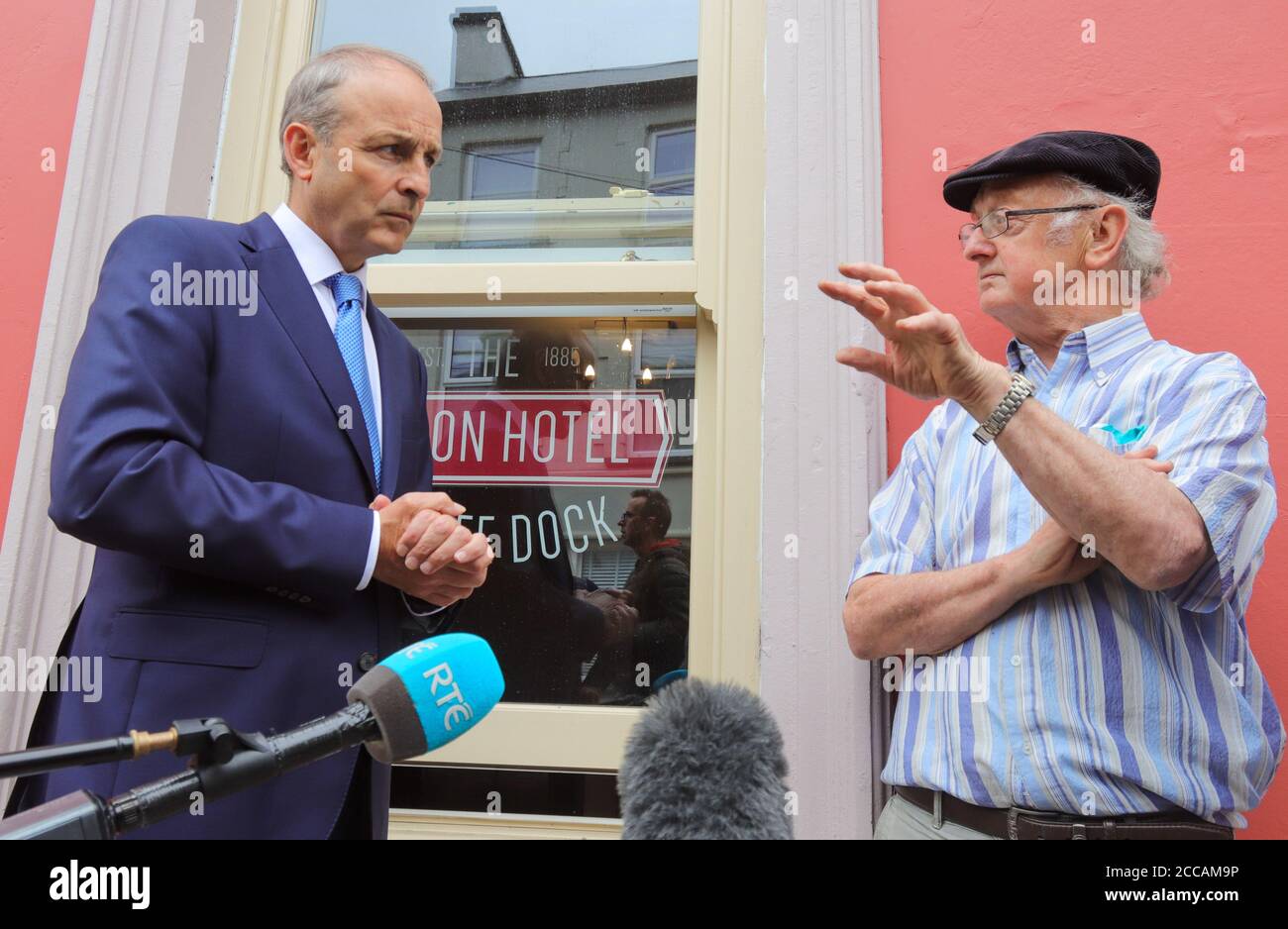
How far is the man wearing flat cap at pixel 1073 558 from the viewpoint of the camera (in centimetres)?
139

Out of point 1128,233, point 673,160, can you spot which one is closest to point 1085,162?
point 1128,233

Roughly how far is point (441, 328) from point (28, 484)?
1.05 metres

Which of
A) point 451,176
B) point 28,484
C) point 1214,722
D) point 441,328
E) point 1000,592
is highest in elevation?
point 451,176

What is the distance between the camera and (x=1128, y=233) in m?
1.78

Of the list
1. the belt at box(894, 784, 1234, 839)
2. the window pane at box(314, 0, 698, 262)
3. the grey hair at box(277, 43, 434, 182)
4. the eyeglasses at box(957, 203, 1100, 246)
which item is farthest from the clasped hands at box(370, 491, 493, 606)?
the window pane at box(314, 0, 698, 262)

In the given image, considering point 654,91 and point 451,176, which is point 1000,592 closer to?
point 654,91

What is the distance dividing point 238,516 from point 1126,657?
1.30m

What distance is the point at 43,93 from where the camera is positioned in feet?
8.43

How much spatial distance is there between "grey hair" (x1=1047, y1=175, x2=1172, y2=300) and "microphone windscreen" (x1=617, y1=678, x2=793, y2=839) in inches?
50.6

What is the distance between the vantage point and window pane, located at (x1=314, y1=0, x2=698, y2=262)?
2.59m

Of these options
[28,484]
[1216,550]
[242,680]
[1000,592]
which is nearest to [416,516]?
[242,680]

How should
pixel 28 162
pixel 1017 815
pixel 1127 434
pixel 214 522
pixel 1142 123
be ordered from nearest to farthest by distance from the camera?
pixel 214 522
pixel 1017 815
pixel 1127 434
pixel 1142 123
pixel 28 162

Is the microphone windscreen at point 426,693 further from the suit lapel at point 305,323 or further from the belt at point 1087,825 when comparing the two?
the belt at point 1087,825

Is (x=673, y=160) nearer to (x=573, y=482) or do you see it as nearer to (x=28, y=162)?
(x=573, y=482)
